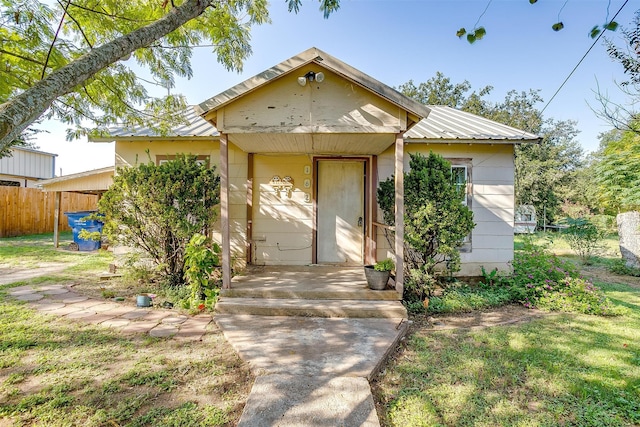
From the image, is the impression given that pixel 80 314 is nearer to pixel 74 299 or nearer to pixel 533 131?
pixel 74 299

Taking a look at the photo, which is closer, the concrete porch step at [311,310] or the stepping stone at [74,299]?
the concrete porch step at [311,310]

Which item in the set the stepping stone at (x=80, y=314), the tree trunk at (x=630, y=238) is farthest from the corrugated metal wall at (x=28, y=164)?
the tree trunk at (x=630, y=238)

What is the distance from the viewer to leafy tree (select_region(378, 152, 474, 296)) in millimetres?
4625

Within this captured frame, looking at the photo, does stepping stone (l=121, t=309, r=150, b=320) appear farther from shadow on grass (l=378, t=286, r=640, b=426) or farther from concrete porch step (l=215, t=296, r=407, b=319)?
shadow on grass (l=378, t=286, r=640, b=426)

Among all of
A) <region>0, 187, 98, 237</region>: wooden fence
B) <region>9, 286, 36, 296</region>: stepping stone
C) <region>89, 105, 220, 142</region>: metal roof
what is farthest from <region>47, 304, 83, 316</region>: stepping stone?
<region>0, 187, 98, 237</region>: wooden fence

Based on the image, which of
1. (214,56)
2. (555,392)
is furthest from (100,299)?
(555,392)

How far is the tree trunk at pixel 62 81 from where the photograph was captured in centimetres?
186

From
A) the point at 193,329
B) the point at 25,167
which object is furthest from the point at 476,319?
the point at 25,167

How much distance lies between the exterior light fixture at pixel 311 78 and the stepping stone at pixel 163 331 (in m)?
3.72

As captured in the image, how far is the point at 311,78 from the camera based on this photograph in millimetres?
→ 4156

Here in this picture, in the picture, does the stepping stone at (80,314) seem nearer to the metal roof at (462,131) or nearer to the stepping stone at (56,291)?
the stepping stone at (56,291)

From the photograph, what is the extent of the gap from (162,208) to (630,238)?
1175cm

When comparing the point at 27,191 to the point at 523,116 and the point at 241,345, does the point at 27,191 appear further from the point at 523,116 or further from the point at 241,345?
the point at 523,116

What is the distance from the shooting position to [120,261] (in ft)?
19.4
